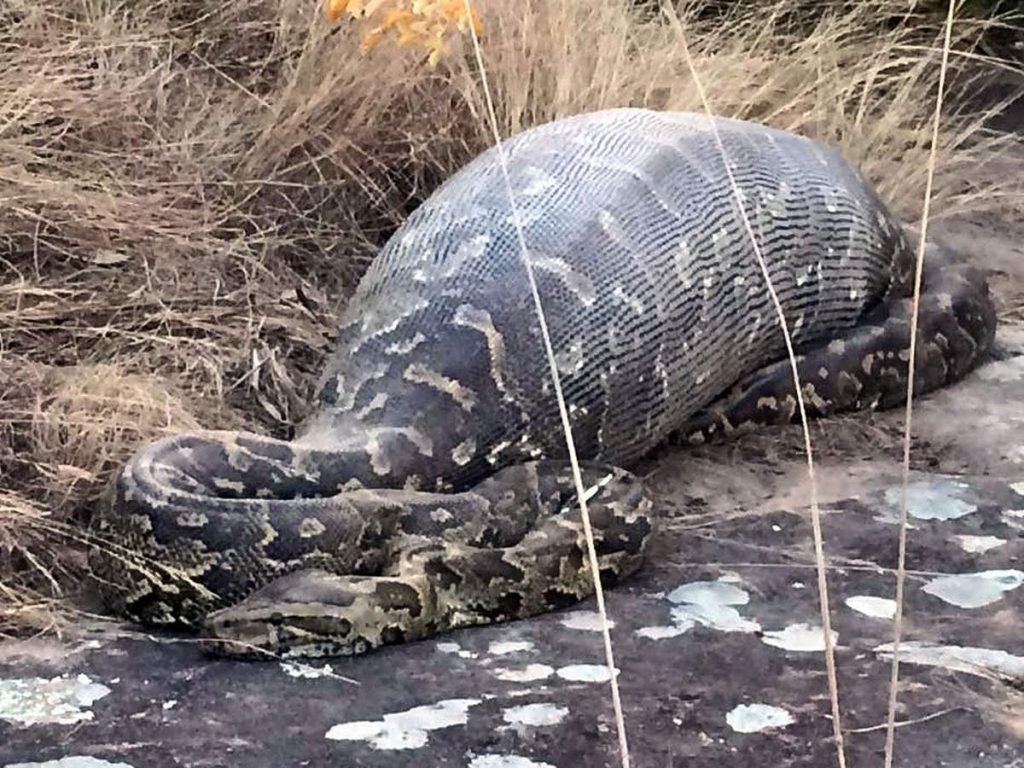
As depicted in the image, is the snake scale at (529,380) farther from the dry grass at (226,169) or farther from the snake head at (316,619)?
the dry grass at (226,169)

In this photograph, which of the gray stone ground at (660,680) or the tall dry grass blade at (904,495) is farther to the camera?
the gray stone ground at (660,680)

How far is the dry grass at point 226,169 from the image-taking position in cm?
368

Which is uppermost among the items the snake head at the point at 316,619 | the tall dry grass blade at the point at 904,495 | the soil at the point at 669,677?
the tall dry grass blade at the point at 904,495

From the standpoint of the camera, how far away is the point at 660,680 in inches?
113

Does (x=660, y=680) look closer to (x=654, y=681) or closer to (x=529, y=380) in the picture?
(x=654, y=681)

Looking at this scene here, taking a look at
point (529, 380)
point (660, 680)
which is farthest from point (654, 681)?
point (529, 380)

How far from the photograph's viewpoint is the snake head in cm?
294

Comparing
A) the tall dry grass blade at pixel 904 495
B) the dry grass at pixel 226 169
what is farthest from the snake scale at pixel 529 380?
the tall dry grass blade at pixel 904 495

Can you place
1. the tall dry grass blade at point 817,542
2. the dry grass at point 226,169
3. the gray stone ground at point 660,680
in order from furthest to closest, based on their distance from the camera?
the dry grass at point 226,169, the gray stone ground at point 660,680, the tall dry grass blade at point 817,542

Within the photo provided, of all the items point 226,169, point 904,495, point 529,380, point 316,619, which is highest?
point 226,169

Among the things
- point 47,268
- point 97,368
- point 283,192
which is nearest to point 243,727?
point 97,368

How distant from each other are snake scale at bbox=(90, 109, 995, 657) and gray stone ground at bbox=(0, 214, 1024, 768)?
107mm

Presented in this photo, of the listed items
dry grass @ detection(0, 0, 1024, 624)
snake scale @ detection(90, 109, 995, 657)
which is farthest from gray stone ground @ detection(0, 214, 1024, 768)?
dry grass @ detection(0, 0, 1024, 624)

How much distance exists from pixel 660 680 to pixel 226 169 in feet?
7.92
